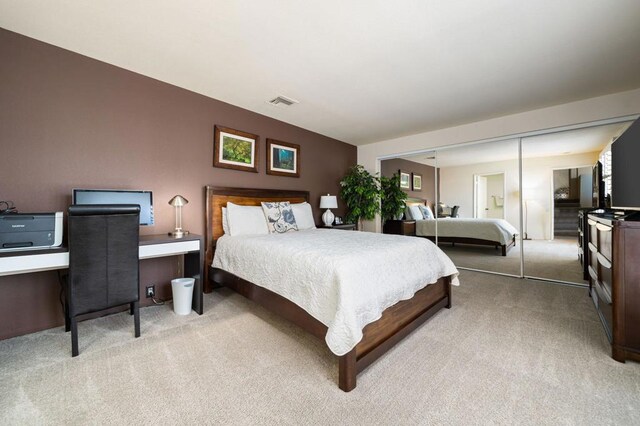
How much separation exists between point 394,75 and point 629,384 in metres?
2.93

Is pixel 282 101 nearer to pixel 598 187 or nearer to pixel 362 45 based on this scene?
Answer: pixel 362 45

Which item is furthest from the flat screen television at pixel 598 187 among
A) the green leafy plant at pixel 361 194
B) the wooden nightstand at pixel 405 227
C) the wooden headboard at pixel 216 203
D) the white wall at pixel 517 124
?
the wooden headboard at pixel 216 203

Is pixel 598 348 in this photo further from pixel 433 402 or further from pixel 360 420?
pixel 360 420

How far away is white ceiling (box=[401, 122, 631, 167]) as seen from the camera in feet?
11.4

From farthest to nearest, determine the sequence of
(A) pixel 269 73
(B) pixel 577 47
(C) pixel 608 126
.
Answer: (C) pixel 608 126 → (A) pixel 269 73 → (B) pixel 577 47

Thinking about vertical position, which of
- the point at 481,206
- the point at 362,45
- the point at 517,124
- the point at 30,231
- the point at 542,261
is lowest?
the point at 542,261

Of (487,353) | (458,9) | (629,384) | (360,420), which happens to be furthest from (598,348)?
(458,9)

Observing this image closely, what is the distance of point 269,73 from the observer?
2.71m

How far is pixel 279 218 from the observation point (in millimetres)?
3578

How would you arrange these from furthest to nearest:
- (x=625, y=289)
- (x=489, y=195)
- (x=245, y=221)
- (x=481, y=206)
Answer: (x=481, y=206) < (x=489, y=195) < (x=245, y=221) < (x=625, y=289)

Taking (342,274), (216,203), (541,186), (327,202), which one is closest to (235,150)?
(216,203)

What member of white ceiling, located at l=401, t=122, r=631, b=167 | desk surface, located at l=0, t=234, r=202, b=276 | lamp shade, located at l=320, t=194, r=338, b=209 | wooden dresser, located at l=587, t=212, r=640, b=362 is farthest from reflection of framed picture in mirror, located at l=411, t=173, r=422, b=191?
desk surface, located at l=0, t=234, r=202, b=276

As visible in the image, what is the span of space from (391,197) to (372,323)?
3946mm

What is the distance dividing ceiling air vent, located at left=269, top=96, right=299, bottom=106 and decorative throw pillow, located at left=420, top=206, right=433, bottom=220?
125 inches
